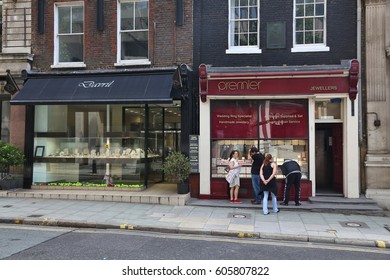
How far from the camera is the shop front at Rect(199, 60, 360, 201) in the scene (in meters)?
11.5

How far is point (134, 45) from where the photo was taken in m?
13.4

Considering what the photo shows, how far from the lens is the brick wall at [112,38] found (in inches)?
498

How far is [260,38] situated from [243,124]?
3.03 metres

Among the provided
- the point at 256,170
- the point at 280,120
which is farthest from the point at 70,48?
the point at 256,170

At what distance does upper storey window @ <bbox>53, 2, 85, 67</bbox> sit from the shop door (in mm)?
9472

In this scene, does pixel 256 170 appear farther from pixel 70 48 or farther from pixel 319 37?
pixel 70 48

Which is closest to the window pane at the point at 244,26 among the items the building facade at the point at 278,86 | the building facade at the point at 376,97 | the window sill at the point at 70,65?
the building facade at the point at 278,86

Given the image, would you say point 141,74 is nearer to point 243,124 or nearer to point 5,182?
point 243,124

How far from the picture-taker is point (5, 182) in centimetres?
1288

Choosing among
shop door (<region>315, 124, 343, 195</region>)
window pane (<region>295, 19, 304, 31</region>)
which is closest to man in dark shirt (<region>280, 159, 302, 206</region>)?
shop door (<region>315, 124, 343, 195</region>)

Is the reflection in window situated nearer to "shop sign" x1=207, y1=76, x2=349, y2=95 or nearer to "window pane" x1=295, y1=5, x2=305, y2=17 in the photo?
"shop sign" x1=207, y1=76, x2=349, y2=95

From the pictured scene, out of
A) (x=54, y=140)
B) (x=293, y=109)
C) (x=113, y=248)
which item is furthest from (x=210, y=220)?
(x=54, y=140)

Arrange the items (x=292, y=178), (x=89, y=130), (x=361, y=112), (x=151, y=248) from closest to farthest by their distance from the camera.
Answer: (x=151, y=248) < (x=292, y=178) < (x=361, y=112) < (x=89, y=130)

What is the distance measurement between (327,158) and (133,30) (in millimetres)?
8528
